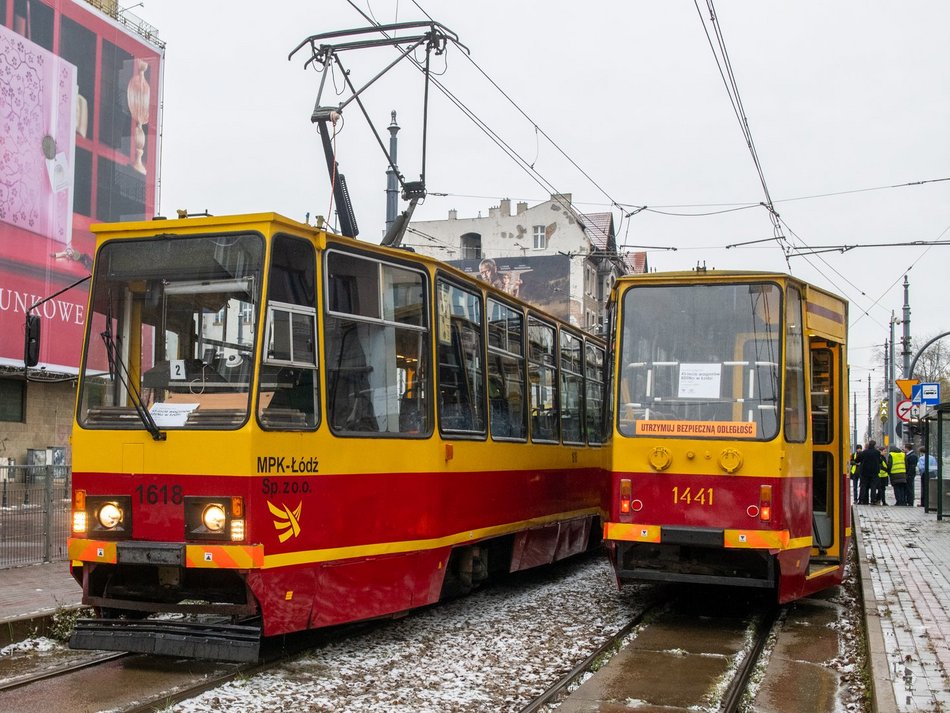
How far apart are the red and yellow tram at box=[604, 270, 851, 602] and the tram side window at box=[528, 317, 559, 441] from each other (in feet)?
5.69

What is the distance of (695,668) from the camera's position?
313 inches

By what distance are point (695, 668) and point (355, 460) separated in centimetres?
288

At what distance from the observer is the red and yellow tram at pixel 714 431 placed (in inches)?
364

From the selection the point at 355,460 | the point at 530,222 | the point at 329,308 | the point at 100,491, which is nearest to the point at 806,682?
the point at 355,460

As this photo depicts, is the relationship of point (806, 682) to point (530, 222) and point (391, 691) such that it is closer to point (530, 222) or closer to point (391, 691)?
point (391, 691)

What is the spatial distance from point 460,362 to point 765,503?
2812 mm

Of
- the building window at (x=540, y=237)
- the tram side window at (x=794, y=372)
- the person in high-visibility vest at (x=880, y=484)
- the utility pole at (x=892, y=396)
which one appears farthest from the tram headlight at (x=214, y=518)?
the building window at (x=540, y=237)

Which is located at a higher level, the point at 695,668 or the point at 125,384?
the point at 125,384

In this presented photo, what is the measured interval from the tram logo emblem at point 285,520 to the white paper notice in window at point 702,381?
3.89 m

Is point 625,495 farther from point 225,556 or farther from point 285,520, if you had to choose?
point 225,556

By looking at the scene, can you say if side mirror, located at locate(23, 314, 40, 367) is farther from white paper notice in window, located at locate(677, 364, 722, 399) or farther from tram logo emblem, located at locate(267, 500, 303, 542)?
white paper notice in window, located at locate(677, 364, 722, 399)

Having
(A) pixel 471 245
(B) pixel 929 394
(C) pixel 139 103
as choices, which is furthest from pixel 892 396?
(C) pixel 139 103

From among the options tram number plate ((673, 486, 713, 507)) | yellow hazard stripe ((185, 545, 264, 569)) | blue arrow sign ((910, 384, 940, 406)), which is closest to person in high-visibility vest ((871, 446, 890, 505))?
blue arrow sign ((910, 384, 940, 406))

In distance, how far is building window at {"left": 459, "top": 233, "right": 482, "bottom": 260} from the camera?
61.0 metres
